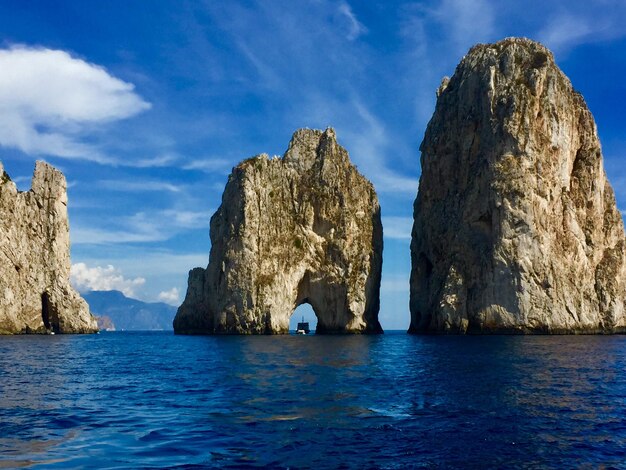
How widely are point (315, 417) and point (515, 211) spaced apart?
273 feet

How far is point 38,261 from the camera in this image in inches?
4636

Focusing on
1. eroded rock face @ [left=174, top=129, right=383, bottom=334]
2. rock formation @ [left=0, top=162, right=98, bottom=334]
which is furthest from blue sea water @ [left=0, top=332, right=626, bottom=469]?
rock formation @ [left=0, top=162, right=98, bottom=334]

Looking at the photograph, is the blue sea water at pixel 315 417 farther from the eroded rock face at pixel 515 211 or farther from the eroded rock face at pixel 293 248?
the eroded rock face at pixel 293 248

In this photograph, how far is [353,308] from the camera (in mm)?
109188

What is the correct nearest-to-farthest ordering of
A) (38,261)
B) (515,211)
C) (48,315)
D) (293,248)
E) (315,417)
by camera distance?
1. (315,417)
2. (515,211)
3. (293,248)
4. (38,261)
5. (48,315)

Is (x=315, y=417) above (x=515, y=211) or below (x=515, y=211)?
below

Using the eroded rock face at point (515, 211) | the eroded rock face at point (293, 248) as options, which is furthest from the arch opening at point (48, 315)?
the eroded rock face at point (515, 211)

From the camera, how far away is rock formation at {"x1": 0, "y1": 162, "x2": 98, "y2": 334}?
361 ft

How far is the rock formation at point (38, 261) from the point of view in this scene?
4336 inches

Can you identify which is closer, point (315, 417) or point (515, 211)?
point (315, 417)

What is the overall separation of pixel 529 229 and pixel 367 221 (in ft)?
107

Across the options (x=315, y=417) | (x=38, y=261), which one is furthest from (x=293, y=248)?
(x=315, y=417)

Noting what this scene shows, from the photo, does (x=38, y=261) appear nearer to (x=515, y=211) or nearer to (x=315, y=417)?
(x=515, y=211)

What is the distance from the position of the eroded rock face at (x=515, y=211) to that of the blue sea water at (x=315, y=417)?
5657cm
